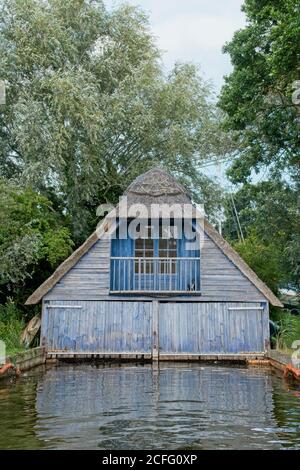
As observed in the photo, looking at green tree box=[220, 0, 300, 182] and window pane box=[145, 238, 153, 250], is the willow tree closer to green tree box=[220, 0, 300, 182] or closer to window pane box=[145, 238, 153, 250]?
window pane box=[145, 238, 153, 250]

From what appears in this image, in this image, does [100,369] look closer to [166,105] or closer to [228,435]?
[228,435]

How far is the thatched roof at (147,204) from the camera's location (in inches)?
866

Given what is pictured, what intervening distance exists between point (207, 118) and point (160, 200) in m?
11.8

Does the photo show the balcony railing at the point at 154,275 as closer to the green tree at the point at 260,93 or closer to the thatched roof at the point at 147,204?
the thatched roof at the point at 147,204

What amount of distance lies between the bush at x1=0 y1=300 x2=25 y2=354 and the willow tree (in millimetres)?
6464

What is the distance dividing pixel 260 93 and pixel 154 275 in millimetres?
7500

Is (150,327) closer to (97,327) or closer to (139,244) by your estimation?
(97,327)

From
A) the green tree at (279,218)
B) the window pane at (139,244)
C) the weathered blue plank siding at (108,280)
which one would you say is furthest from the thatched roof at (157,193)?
the green tree at (279,218)

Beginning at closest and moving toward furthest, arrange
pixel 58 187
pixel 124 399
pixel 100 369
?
pixel 124 399, pixel 100 369, pixel 58 187

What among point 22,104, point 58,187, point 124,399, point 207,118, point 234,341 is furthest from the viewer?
point 207,118

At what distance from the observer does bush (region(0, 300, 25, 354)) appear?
20.6 metres

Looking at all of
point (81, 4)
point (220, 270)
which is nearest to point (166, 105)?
point (81, 4)

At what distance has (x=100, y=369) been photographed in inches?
779

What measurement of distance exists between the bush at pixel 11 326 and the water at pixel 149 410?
206cm
